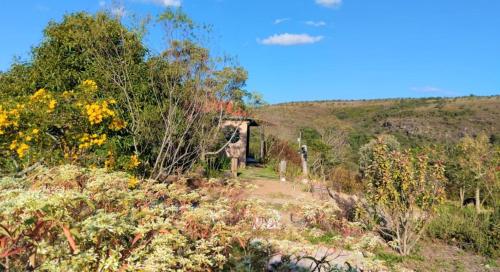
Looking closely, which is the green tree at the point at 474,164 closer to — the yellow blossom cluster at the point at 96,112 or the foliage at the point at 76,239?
the yellow blossom cluster at the point at 96,112

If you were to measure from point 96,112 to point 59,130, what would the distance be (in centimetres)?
66

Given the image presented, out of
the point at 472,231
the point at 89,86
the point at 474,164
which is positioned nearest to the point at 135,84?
the point at 89,86

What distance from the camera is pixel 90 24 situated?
29.0ft

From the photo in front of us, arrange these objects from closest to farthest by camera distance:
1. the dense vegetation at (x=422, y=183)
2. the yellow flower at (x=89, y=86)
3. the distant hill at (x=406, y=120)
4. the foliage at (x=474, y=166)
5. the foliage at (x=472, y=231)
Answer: the yellow flower at (x=89, y=86)
the dense vegetation at (x=422, y=183)
the foliage at (x=472, y=231)
the foliage at (x=474, y=166)
the distant hill at (x=406, y=120)

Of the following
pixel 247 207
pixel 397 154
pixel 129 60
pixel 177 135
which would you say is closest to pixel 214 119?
pixel 177 135

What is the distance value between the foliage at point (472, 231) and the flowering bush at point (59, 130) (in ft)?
19.6

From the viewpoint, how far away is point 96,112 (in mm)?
6617

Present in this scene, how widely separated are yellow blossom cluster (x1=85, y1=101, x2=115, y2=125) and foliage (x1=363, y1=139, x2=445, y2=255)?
4.52 m

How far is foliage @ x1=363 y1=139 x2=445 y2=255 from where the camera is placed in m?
7.47

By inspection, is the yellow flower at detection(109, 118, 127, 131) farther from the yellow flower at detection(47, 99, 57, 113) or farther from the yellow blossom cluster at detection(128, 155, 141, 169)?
the yellow flower at detection(47, 99, 57, 113)

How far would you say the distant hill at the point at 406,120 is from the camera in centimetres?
3441

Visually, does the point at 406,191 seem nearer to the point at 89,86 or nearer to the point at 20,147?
the point at 89,86

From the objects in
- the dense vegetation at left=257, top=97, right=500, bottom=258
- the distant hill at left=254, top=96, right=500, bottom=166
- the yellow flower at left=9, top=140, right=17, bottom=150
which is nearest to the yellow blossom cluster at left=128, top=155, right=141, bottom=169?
the yellow flower at left=9, top=140, right=17, bottom=150

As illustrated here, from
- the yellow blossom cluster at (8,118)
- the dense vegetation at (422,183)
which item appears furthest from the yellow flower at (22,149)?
the dense vegetation at (422,183)
